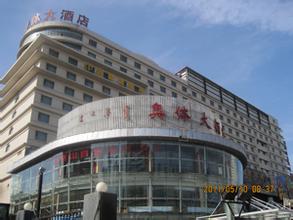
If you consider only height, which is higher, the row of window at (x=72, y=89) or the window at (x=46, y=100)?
the row of window at (x=72, y=89)

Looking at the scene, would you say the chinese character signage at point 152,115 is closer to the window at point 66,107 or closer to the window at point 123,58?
the window at point 66,107

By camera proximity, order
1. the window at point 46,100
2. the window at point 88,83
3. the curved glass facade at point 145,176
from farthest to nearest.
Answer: the window at point 88,83
the window at point 46,100
the curved glass facade at point 145,176

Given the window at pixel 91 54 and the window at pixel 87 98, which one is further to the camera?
the window at pixel 91 54

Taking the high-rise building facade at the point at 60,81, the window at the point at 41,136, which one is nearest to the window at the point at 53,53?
the high-rise building facade at the point at 60,81

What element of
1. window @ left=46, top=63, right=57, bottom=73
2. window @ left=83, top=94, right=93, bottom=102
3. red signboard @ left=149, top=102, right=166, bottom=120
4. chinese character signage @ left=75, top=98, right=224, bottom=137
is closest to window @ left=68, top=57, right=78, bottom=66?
window @ left=46, top=63, right=57, bottom=73

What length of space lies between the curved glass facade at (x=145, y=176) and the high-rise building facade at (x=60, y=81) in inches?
703

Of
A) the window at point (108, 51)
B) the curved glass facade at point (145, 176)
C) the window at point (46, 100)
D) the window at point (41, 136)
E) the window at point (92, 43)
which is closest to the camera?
the curved glass facade at point (145, 176)

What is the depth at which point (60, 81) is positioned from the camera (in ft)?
166

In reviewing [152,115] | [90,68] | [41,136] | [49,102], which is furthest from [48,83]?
[152,115]

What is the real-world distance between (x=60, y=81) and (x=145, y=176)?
1152 inches

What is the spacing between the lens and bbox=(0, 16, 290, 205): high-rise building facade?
46438 millimetres

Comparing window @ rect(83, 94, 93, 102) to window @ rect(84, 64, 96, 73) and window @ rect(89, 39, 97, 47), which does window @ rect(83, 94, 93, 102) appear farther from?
window @ rect(89, 39, 97, 47)

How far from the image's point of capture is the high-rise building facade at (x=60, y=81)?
46438 mm

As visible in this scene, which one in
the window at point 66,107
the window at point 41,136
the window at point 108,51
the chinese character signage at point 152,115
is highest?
the window at point 108,51
